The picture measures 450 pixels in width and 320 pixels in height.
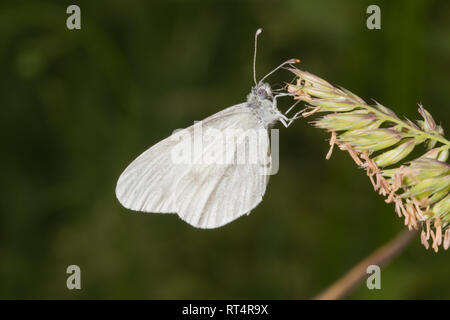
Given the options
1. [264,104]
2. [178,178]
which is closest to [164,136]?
[178,178]

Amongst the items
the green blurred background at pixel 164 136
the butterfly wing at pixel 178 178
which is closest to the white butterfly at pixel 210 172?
the butterfly wing at pixel 178 178

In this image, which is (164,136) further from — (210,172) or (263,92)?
(263,92)

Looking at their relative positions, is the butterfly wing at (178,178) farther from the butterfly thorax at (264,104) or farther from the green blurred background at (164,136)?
the green blurred background at (164,136)

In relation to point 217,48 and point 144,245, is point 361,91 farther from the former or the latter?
point 144,245

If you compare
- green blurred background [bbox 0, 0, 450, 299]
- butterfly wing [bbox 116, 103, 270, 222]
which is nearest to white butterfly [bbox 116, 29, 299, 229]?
butterfly wing [bbox 116, 103, 270, 222]

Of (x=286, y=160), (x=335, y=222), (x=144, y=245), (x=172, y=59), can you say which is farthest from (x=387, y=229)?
(x=172, y=59)

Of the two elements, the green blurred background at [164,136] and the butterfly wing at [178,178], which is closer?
the butterfly wing at [178,178]

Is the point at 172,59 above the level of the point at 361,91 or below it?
above
